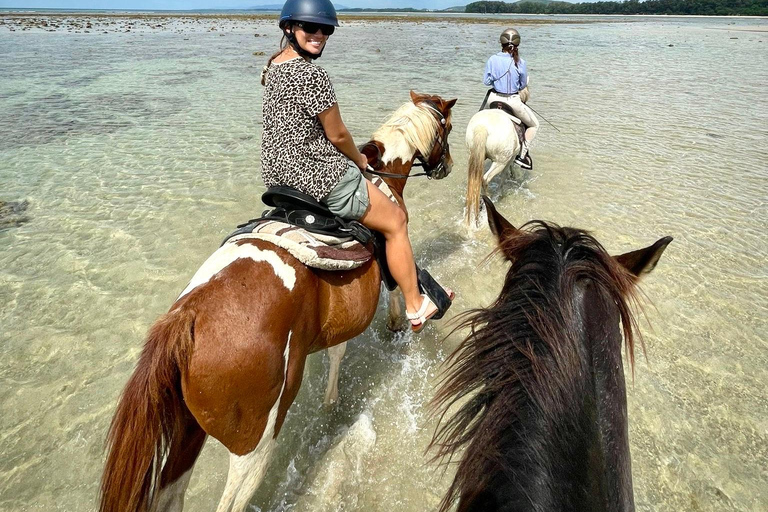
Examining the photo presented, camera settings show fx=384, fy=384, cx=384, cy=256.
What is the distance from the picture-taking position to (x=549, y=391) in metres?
1.07

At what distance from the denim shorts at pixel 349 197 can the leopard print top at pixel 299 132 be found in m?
0.05

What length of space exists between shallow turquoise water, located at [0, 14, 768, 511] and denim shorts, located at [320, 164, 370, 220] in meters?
1.83

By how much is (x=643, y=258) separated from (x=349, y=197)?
163 centimetres

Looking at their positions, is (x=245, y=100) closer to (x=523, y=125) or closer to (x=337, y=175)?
(x=523, y=125)

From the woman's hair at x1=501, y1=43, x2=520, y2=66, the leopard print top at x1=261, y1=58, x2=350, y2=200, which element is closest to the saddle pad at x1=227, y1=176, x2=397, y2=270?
the leopard print top at x1=261, y1=58, x2=350, y2=200

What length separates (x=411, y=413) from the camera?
331cm

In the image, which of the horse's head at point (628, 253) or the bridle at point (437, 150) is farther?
the bridle at point (437, 150)

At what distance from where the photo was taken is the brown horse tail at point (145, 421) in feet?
5.57

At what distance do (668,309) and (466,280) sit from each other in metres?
2.18

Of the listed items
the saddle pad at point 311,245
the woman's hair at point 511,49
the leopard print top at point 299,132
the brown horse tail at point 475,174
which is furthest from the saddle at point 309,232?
the woman's hair at point 511,49

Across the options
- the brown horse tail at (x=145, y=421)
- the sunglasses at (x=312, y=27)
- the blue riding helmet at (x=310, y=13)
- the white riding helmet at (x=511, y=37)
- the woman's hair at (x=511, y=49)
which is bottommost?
the brown horse tail at (x=145, y=421)

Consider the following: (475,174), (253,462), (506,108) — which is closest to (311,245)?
(253,462)

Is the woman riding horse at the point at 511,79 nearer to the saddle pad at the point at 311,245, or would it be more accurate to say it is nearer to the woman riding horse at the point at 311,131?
the woman riding horse at the point at 311,131

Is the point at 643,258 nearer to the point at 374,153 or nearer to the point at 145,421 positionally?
the point at 145,421
